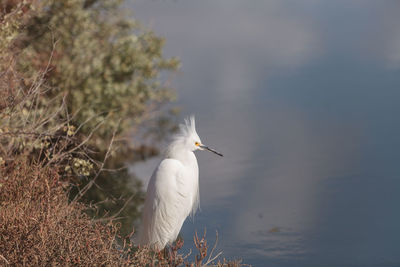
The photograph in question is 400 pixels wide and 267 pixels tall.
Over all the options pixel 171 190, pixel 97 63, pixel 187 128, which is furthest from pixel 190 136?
pixel 97 63

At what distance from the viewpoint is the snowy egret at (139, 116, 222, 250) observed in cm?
509

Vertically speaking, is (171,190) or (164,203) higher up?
(171,190)

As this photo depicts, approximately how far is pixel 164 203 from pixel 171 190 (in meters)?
0.12

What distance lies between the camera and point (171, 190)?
510 centimetres

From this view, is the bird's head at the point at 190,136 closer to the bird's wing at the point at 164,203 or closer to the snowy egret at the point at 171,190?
the snowy egret at the point at 171,190

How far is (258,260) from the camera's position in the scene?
5.71m

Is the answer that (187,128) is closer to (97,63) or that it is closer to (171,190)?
(171,190)

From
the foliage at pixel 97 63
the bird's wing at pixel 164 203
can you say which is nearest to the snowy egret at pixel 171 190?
the bird's wing at pixel 164 203

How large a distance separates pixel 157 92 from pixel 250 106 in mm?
3684

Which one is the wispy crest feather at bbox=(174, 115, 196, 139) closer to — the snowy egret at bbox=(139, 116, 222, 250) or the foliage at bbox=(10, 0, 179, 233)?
the snowy egret at bbox=(139, 116, 222, 250)

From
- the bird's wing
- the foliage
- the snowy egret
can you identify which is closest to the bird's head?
the snowy egret

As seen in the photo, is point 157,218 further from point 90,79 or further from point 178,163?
point 90,79

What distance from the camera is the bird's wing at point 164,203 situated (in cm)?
507

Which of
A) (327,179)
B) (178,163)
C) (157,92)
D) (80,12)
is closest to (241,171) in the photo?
(327,179)
